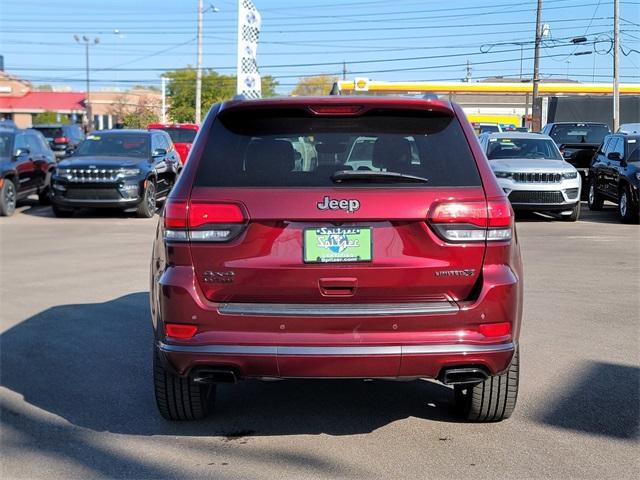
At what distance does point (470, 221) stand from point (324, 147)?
0.85 meters

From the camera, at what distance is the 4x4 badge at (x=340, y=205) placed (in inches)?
153

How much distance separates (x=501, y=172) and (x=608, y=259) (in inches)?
194

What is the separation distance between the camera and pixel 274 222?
3912 millimetres

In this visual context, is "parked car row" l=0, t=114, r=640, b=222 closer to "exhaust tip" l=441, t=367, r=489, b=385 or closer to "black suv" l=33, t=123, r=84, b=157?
"exhaust tip" l=441, t=367, r=489, b=385

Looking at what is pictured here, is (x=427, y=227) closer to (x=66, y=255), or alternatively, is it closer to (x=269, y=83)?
(x=66, y=255)

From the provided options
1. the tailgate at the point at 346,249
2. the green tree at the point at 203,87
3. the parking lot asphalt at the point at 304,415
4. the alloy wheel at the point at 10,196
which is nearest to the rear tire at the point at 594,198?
the parking lot asphalt at the point at 304,415

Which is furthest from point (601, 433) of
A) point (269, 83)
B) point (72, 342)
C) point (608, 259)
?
point (269, 83)

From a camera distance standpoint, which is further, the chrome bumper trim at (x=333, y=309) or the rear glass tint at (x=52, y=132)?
the rear glass tint at (x=52, y=132)

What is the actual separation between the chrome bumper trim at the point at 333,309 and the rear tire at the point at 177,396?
2.50 ft

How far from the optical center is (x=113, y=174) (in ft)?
51.8

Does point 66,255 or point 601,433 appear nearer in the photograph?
point 601,433

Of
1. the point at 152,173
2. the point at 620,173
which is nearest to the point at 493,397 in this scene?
the point at 620,173

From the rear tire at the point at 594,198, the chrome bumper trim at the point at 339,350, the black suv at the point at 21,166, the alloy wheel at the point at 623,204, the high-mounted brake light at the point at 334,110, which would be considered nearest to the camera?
the chrome bumper trim at the point at 339,350

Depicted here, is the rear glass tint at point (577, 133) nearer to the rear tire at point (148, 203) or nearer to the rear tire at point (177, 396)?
the rear tire at point (148, 203)
